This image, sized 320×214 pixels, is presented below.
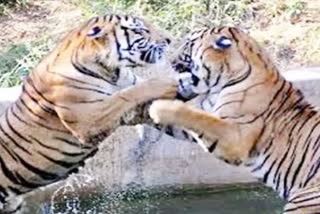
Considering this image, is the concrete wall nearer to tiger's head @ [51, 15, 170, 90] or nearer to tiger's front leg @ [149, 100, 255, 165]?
tiger's head @ [51, 15, 170, 90]

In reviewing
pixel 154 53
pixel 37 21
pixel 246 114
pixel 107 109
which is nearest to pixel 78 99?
pixel 107 109

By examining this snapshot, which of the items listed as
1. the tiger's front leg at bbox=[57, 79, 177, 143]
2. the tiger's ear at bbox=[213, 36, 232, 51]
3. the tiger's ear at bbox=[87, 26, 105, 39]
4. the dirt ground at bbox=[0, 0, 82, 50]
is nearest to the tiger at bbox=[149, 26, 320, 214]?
the tiger's ear at bbox=[213, 36, 232, 51]

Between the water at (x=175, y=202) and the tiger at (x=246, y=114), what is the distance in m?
1.31

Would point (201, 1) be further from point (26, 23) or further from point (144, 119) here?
point (144, 119)

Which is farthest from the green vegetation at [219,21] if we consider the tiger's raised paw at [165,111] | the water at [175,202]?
the tiger's raised paw at [165,111]

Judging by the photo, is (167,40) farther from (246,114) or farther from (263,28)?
(263,28)

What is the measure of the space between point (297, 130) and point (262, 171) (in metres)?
0.24

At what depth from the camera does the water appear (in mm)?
6238

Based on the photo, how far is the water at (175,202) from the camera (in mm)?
6238

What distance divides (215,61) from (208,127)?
358 millimetres

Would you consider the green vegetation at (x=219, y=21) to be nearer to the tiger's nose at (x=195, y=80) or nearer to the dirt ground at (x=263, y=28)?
the dirt ground at (x=263, y=28)

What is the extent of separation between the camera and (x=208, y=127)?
4793 mm

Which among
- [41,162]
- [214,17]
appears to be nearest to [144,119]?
[41,162]

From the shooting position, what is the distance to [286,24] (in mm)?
8086
